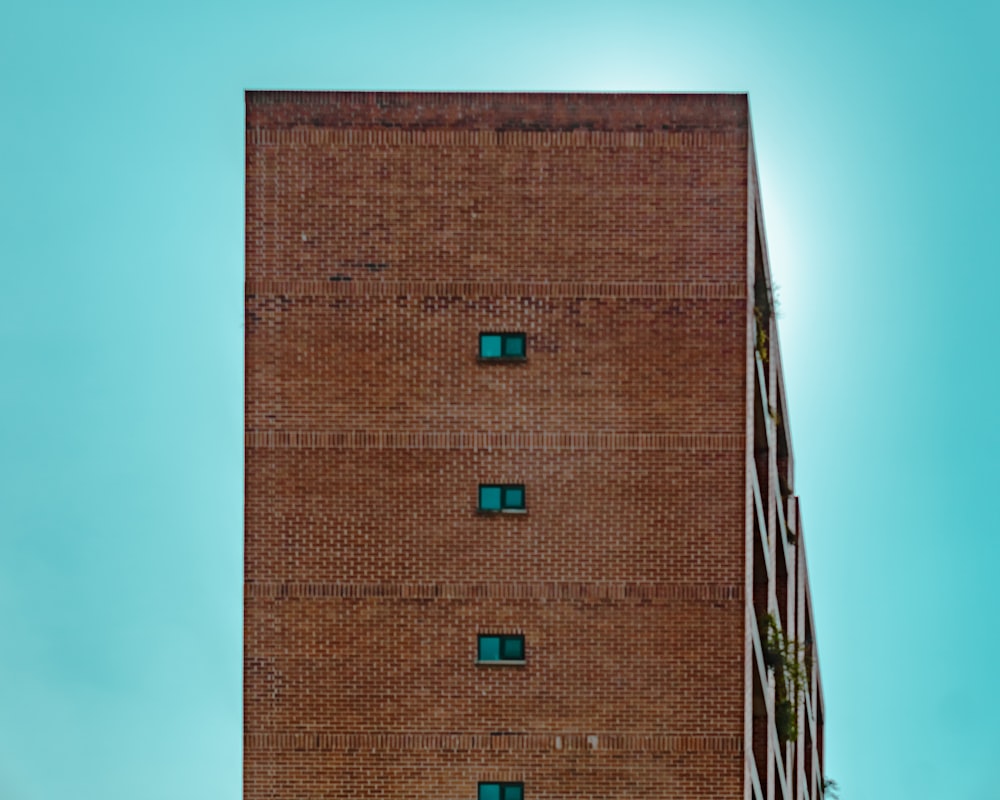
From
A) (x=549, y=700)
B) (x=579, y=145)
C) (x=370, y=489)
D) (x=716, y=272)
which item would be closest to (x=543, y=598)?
(x=549, y=700)

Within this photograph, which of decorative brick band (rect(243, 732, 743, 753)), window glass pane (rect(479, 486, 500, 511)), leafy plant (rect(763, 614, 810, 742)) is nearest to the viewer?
decorative brick band (rect(243, 732, 743, 753))

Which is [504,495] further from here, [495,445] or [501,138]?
[501,138]

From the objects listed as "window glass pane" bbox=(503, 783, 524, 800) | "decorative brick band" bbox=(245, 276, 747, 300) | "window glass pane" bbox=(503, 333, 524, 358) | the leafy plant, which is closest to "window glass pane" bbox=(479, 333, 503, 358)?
"window glass pane" bbox=(503, 333, 524, 358)

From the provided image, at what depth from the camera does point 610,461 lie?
48.4ft

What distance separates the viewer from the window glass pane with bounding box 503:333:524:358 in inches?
582

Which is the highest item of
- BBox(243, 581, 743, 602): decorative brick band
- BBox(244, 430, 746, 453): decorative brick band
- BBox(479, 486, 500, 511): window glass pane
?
BBox(244, 430, 746, 453): decorative brick band

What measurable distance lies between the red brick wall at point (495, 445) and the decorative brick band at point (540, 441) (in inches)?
2.0

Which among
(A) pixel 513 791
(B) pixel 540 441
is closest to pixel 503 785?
(A) pixel 513 791

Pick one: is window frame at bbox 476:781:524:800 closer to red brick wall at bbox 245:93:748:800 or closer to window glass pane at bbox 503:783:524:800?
window glass pane at bbox 503:783:524:800

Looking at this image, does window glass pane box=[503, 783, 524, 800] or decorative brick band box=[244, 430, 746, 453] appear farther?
decorative brick band box=[244, 430, 746, 453]

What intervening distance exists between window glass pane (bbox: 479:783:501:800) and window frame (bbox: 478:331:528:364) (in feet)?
25.3

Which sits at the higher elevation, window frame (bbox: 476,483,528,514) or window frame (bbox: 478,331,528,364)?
window frame (bbox: 478,331,528,364)

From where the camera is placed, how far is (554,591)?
1467 cm

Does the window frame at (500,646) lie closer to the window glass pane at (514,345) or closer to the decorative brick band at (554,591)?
the decorative brick band at (554,591)
